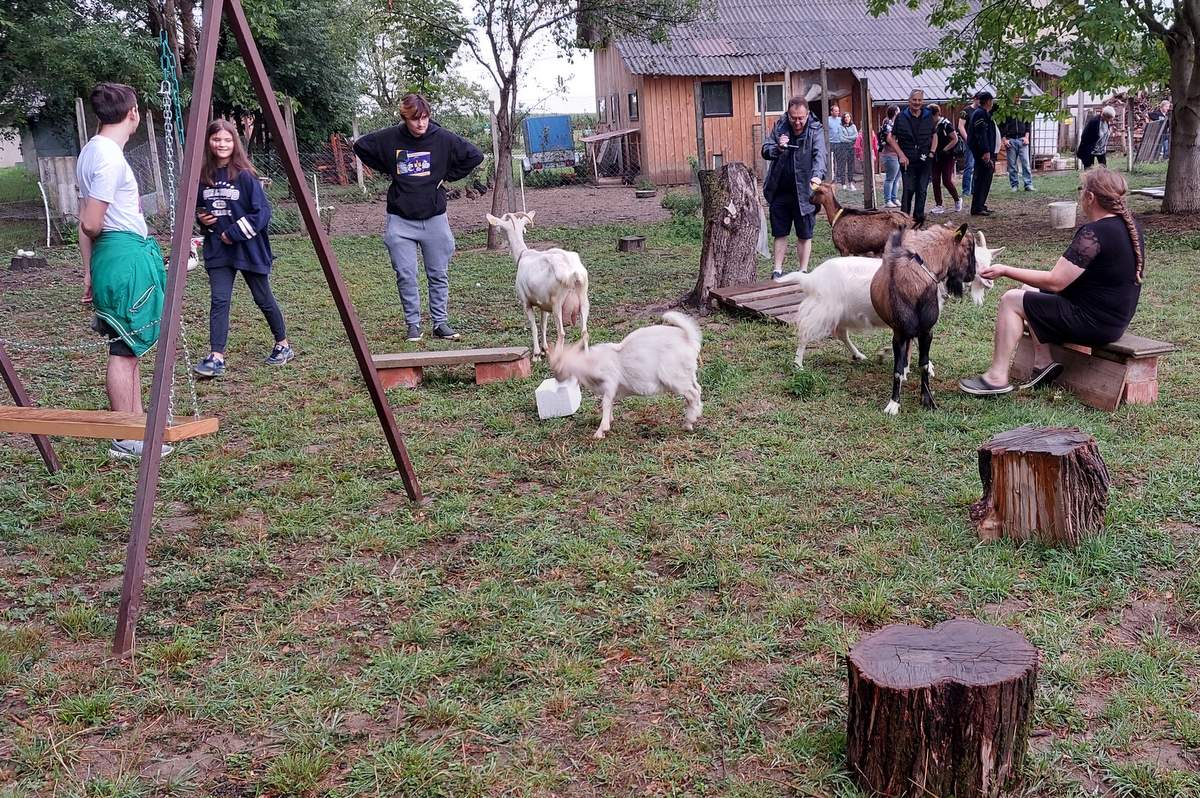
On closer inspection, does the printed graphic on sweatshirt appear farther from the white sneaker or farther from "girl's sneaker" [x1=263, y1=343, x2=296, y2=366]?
the white sneaker

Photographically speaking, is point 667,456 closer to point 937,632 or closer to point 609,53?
point 937,632

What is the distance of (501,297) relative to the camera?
10.6 meters

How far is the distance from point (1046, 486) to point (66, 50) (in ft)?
63.4

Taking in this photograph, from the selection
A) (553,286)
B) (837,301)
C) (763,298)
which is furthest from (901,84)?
(553,286)

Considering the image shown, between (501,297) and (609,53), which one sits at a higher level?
(609,53)

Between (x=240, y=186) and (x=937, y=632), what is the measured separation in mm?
6555

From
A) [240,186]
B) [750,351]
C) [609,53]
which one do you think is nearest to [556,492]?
[750,351]

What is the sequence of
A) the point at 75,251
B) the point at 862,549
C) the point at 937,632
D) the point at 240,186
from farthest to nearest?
the point at 75,251 < the point at 240,186 < the point at 862,549 < the point at 937,632

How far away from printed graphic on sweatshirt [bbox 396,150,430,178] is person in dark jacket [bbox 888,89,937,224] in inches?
343

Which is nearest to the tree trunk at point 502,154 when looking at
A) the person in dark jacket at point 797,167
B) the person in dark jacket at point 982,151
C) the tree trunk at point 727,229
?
the person in dark jacket at point 797,167

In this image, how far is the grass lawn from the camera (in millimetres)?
2879

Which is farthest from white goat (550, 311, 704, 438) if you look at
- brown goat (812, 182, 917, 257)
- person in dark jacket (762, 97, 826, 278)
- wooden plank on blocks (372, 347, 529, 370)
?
person in dark jacket (762, 97, 826, 278)

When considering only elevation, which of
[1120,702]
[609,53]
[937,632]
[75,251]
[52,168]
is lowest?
[1120,702]

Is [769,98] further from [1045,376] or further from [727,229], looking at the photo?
[1045,376]
